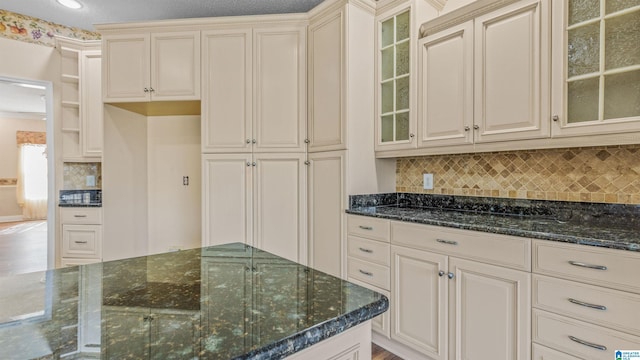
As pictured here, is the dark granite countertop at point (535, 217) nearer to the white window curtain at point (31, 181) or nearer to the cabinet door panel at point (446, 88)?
the cabinet door panel at point (446, 88)

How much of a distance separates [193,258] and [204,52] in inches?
89.7

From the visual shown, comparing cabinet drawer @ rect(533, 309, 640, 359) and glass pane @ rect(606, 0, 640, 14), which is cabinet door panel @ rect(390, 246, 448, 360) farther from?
glass pane @ rect(606, 0, 640, 14)

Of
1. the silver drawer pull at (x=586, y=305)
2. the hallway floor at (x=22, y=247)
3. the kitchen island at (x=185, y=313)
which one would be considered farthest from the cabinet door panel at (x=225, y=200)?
the hallway floor at (x=22, y=247)

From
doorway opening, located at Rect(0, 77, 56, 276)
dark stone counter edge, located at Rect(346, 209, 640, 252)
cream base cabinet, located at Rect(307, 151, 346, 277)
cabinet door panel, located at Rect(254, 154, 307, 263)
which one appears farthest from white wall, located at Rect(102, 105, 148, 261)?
doorway opening, located at Rect(0, 77, 56, 276)

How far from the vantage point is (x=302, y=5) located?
313 centimetres

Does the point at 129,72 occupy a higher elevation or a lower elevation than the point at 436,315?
higher

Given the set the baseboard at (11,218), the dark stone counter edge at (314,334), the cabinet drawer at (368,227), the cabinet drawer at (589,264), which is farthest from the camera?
the baseboard at (11,218)

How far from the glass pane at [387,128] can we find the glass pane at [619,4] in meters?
1.30

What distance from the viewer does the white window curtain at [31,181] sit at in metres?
7.79

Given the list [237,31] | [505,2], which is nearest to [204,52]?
A: [237,31]

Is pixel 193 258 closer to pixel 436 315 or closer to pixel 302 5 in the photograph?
pixel 436 315

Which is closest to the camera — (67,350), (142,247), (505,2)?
(67,350)

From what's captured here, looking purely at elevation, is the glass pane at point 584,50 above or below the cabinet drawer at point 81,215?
above

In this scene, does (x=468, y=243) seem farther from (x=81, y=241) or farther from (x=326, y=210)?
(x=81, y=241)
